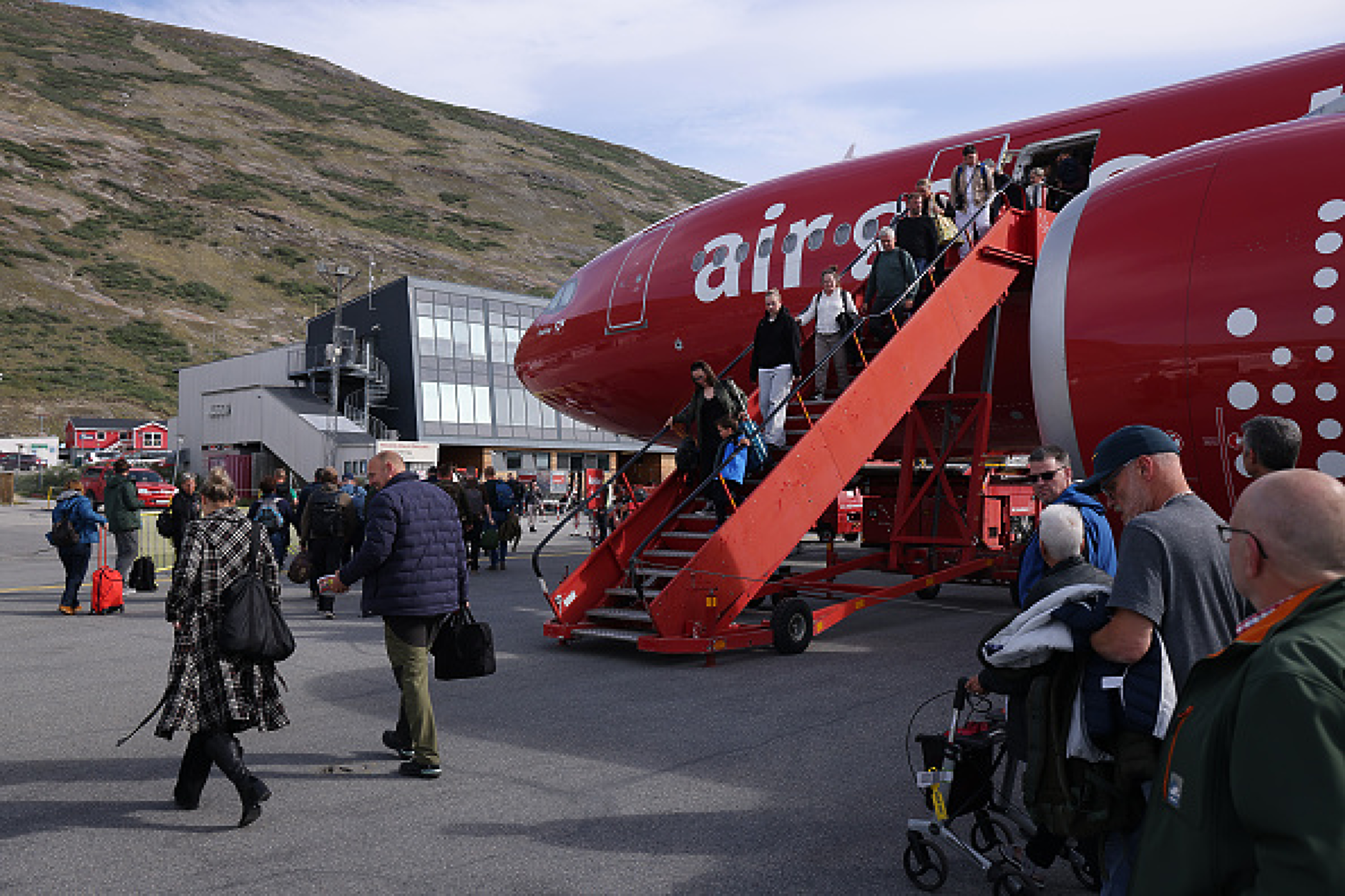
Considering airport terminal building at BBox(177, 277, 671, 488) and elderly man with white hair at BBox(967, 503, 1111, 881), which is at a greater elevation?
airport terminal building at BBox(177, 277, 671, 488)

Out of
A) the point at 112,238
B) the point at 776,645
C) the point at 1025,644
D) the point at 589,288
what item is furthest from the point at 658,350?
the point at 112,238

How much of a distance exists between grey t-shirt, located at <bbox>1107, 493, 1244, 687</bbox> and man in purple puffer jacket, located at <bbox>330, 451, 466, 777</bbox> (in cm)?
384

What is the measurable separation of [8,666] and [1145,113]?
485 inches

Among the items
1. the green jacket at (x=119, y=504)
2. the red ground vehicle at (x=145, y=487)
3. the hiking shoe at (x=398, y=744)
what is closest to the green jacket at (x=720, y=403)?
the hiking shoe at (x=398, y=744)

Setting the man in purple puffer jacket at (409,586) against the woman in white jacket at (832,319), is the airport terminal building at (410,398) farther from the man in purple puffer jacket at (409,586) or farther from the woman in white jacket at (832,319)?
the man in purple puffer jacket at (409,586)

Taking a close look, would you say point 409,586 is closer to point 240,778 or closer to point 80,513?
point 240,778

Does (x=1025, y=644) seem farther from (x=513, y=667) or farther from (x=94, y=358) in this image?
(x=94, y=358)

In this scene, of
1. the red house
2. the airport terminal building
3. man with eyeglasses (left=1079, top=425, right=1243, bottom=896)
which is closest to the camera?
man with eyeglasses (left=1079, top=425, right=1243, bottom=896)

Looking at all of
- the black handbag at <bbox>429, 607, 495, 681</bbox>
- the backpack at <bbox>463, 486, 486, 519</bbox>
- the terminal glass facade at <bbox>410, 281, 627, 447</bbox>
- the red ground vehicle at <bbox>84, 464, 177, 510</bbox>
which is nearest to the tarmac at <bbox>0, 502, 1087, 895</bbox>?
the black handbag at <bbox>429, 607, 495, 681</bbox>

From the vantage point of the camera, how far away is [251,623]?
5.24m

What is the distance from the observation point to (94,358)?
9181cm

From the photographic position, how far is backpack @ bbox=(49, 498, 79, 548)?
41.8 ft

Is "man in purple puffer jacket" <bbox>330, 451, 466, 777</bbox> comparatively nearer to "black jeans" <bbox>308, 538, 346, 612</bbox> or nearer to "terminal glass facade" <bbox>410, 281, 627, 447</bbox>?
"black jeans" <bbox>308, 538, 346, 612</bbox>

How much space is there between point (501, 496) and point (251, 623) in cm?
1292
